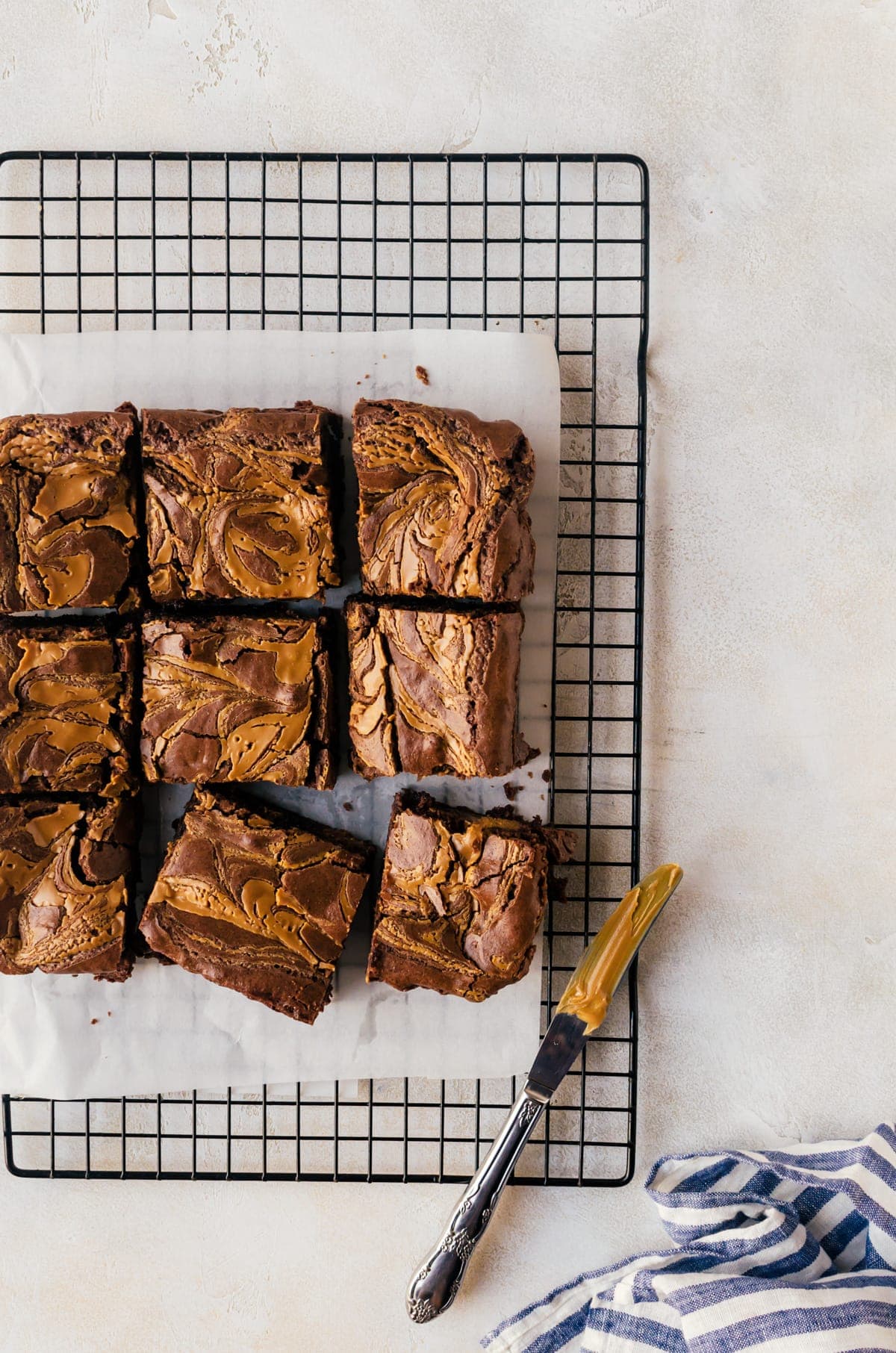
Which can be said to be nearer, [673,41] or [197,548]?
[197,548]

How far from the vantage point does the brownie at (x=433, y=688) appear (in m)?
2.30

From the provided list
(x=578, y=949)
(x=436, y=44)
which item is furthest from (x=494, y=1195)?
(x=436, y=44)

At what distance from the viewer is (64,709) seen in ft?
7.82

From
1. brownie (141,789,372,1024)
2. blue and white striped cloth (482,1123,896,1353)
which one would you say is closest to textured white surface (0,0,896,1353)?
blue and white striped cloth (482,1123,896,1353)

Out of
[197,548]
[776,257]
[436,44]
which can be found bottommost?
[197,548]

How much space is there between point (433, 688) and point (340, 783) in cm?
44

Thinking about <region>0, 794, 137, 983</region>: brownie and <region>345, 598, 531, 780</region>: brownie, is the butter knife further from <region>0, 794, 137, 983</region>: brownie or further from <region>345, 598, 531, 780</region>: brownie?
<region>0, 794, 137, 983</region>: brownie

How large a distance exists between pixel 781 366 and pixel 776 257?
299mm

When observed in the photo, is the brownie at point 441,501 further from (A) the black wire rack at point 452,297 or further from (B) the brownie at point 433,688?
(A) the black wire rack at point 452,297

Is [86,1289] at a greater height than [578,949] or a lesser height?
lesser

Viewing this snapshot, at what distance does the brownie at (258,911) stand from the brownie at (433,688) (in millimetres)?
310

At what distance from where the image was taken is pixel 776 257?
8.45 ft

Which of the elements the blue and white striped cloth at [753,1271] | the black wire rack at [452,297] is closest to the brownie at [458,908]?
the black wire rack at [452,297]

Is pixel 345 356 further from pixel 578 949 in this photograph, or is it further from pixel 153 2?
pixel 578 949
